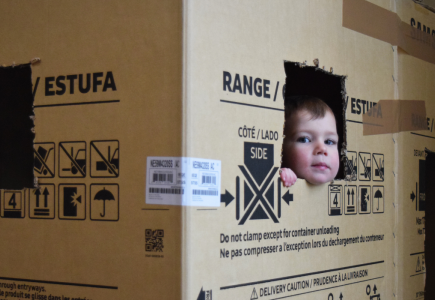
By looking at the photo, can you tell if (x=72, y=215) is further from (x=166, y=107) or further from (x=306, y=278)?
(x=306, y=278)

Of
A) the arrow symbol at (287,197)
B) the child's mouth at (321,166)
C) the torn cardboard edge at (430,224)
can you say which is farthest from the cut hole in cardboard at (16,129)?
the torn cardboard edge at (430,224)

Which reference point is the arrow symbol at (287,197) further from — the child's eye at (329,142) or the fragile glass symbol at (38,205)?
the fragile glass symbol at (38,205)

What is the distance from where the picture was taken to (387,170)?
1194 millimetres

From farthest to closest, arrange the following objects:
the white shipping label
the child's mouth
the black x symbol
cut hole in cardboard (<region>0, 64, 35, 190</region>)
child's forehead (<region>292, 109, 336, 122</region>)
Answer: child's forehead (<region>292, 109, 336, 122</region>) < the child's mouth < cut hole in cardboard (<region>0, 64, 35, 190</region>) < the black x symbol < the white shipping label

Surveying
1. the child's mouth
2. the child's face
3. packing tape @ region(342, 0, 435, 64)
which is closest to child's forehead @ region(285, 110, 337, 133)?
the child's face

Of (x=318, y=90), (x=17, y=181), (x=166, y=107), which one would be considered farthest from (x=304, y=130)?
(x=17, y=181)

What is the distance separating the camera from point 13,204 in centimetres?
85

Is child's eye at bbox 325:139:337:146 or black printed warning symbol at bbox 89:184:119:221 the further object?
child's eye at bbox 325:139:337:146

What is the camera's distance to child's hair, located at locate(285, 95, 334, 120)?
1139mm

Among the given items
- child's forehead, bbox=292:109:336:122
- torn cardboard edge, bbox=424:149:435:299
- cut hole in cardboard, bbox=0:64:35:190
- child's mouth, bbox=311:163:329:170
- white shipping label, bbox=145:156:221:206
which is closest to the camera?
white shipping label, bbox=145:156:221:206

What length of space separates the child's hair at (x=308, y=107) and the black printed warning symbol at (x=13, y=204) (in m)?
0.62

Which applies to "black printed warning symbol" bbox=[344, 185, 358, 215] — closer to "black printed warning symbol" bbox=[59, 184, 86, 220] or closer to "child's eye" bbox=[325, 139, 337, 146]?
"child's eye" bbox=[325, 139, 337, 146]

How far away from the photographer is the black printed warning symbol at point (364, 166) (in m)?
1.11

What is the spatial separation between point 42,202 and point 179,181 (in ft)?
0.92
